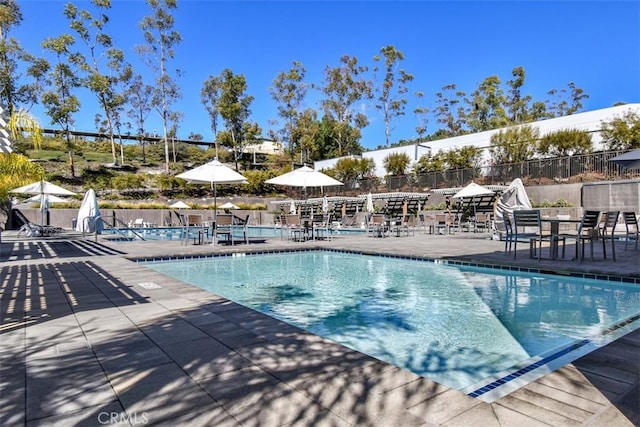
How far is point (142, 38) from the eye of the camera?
3184cm

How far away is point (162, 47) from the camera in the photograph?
32.6m

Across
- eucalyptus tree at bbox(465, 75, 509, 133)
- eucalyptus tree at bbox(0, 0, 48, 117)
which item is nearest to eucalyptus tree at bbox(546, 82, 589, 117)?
eucalyptus tree at bbox(465, 75, 509, 133)

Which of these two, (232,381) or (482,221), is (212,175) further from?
(482,221)

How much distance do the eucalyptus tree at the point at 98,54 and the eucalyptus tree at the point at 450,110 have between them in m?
29.9

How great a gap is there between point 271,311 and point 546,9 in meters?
12.6

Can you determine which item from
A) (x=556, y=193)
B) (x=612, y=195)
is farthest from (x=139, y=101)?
(x=612, y=195)

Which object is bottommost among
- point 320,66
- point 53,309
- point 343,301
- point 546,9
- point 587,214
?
point 343,301

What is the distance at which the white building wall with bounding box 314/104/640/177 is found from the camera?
1845 cm

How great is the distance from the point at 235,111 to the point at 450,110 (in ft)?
72.6

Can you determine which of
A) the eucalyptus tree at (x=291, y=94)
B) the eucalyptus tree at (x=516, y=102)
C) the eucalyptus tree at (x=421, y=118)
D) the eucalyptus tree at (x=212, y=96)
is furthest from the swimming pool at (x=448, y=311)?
the eucalyptus tree at (x=421, y=118)

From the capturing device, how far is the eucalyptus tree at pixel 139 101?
3569cm

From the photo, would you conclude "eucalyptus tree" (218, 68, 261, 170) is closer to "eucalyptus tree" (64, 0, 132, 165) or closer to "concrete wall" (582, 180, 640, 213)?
"eucalyptus tree" (64, 0, 132, 165)

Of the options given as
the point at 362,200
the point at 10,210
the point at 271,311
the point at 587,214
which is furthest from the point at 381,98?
the point at 271,311

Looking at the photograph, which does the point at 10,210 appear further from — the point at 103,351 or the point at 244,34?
the point at 103,351
